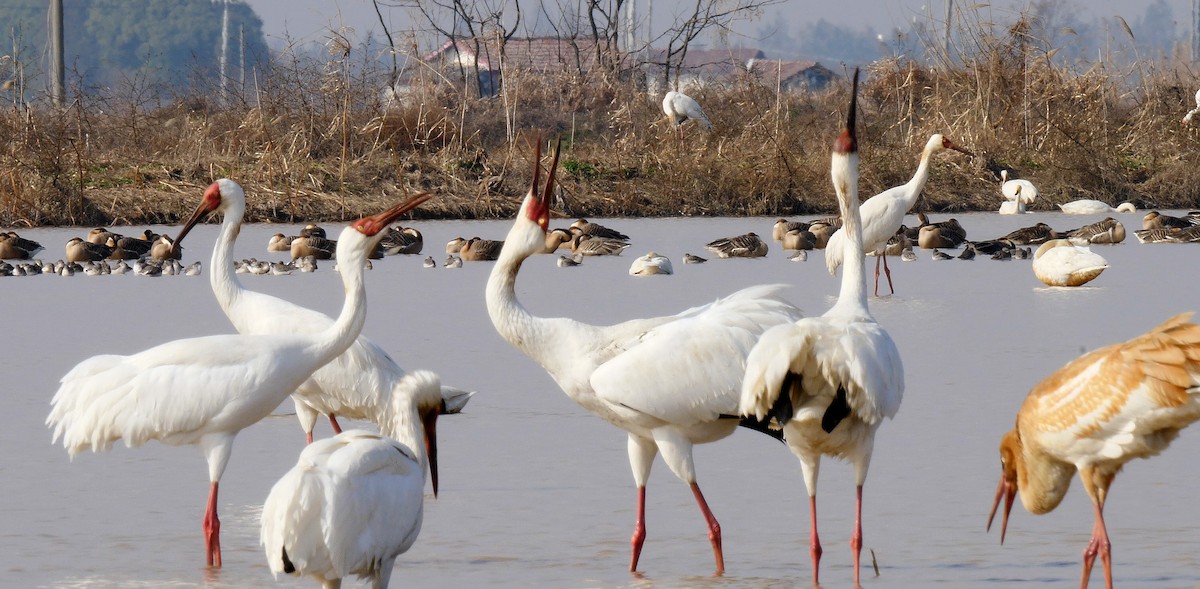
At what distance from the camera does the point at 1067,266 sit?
12.5 m

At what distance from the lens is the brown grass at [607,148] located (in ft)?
65.2

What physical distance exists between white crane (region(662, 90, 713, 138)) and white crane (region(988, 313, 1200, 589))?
717 inches

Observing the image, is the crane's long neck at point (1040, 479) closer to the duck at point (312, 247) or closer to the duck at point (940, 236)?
the duck at point (312, 247)

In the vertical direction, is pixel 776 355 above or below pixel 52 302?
above

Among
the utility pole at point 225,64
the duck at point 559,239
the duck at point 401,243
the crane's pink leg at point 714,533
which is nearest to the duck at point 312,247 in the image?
the duck at point 401,243

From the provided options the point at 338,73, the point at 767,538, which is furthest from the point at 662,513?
the point at 338,73

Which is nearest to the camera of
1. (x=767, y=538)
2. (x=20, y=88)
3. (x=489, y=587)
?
(x=489, y=587)

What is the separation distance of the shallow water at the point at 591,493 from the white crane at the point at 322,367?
394mm

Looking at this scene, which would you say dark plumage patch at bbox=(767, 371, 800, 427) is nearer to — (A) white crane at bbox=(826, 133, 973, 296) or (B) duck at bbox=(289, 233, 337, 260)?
(A) white crane at bbox=(826, 133, 973, 296)

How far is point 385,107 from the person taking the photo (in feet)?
76.6

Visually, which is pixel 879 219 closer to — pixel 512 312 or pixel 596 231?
pixel 596 231

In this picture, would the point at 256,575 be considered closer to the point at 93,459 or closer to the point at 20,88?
the point at 93,459

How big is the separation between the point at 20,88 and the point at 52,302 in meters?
10.4

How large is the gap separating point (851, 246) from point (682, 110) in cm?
1791
